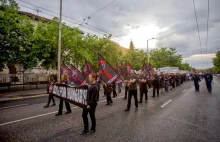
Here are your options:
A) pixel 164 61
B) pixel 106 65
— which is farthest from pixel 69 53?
pixel 164 61

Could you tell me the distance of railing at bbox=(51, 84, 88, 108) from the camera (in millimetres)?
5027

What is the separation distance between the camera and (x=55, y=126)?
17.3 ft

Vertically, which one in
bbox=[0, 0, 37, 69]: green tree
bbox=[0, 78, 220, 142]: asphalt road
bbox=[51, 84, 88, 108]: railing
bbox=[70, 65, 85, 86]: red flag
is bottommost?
bbox=[0, 78, 220, 142]: asphalt road

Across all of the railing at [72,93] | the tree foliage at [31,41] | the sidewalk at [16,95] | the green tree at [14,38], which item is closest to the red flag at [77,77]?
the railing at [72,93]

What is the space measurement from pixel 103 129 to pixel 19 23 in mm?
17845

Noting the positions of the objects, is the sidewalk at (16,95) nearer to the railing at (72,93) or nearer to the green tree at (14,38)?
the green tree at (14,38)

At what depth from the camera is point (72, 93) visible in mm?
5773

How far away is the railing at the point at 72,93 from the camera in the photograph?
503 centimetres

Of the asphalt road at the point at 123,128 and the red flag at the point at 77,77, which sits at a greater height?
the red flag at the point at 77,77

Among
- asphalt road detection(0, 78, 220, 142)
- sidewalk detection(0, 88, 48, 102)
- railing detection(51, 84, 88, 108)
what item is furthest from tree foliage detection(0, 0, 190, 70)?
asphalt road detection(0, 78, 220, 142)

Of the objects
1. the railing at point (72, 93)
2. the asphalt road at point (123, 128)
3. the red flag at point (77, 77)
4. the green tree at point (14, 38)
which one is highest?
the green tree at point (14, 38)

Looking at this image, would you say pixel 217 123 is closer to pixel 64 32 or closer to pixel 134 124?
pixel 134 124

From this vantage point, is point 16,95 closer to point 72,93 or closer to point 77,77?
point 77,77

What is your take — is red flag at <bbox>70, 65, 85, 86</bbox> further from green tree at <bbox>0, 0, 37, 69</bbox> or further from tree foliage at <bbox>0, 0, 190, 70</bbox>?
green tree at <bbox>0, 0, 37, 69</bbox>
